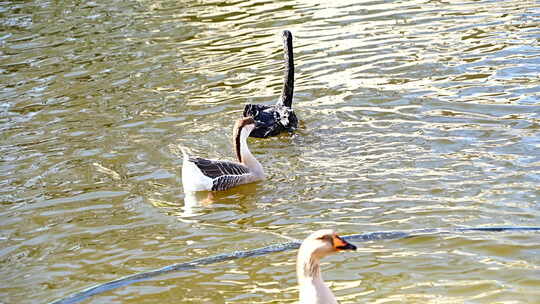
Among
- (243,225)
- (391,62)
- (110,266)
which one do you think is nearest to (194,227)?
(243,225)

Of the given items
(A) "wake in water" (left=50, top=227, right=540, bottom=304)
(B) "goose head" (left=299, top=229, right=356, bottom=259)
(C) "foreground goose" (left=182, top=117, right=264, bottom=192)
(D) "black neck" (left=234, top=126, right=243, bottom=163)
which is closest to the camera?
(B) "goose head" (left=299, top=229, right=356, bottom=259)

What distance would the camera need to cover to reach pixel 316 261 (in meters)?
5.62

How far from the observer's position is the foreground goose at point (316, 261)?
5.58 meters

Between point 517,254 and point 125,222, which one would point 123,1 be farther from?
point 517,254

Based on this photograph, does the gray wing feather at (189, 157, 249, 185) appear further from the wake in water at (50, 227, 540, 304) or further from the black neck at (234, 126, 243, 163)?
the wake in water at (50, 227, 540, 304)

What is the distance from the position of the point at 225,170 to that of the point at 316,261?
13.8ft

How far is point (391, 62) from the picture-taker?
13781mm

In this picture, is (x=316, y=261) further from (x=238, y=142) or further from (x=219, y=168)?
(x=238, y=142)

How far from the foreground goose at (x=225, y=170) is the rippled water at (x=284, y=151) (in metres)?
0.15

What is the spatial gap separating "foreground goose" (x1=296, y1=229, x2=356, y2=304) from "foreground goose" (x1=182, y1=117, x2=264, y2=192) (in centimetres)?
394

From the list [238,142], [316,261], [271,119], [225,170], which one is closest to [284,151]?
[271,119]

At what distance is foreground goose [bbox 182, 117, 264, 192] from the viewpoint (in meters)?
9.47

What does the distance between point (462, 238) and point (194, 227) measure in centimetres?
267

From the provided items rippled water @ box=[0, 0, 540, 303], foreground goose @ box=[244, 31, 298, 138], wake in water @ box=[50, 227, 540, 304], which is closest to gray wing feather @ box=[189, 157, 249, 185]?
rippled water @ box=[0, 0, 540, 303]
